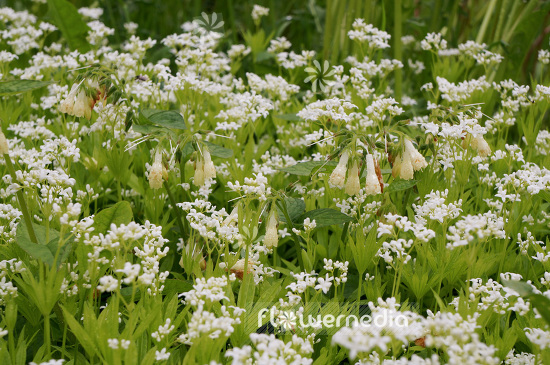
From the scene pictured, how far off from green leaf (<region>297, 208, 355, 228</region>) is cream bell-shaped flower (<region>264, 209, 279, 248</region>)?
0.17m

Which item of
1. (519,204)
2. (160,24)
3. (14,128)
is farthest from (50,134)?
(160,24)

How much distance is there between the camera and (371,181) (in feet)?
5.91

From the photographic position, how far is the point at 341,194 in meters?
2.23

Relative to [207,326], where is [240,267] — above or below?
below

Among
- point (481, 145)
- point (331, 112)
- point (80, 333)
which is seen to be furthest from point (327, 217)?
point (80, 333)

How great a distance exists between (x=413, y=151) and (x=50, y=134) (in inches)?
60.4

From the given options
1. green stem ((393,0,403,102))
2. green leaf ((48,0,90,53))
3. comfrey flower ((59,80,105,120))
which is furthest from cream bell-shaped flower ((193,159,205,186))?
green leaf ((48,0,90,53))

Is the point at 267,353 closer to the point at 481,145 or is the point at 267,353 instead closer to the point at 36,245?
the point at 36,245

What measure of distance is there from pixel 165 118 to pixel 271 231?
64 cm

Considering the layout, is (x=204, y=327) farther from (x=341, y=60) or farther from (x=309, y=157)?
(x=341, y=60)

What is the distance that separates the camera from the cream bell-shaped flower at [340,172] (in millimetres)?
1788

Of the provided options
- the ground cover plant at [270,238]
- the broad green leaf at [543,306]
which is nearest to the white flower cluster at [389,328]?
the ground cover plant at [270,238]

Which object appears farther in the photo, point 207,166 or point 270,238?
point 207,166

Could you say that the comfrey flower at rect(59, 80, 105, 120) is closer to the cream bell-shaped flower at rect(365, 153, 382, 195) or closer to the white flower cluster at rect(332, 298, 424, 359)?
the cream bell-shaped flower at rect(365, 153, 382, 195)
